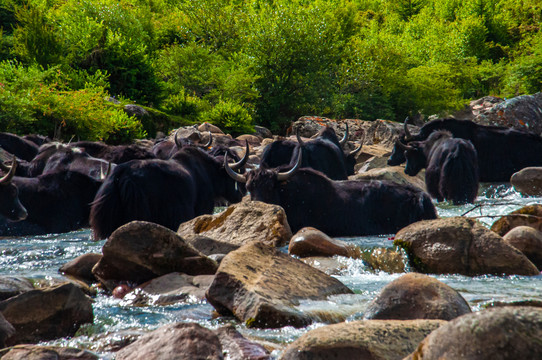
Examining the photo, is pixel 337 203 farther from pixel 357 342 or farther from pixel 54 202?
pixel 357 342

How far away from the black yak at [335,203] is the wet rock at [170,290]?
364 centimetres

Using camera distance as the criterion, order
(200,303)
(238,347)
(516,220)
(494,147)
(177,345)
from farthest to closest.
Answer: (494,147)
(516,220)
(200,303)
(238,347)
(177,345)

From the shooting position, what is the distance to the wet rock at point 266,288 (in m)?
3.86

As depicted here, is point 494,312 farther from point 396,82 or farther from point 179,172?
point 396,82

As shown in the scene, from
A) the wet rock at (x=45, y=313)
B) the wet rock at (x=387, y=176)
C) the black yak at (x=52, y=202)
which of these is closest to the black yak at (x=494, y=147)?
the wet rock at (x=387, y=176)

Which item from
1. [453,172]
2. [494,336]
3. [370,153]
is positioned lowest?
[370,153]

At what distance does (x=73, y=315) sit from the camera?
151 inches

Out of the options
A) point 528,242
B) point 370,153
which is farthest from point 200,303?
point 370,153

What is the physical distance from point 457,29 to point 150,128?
3289cm

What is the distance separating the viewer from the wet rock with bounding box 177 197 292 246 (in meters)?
7.10

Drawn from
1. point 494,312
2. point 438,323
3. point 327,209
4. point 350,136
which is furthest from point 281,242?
point 350,136

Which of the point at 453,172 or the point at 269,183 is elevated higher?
the point at 269,183

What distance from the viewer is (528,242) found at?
5.91 m

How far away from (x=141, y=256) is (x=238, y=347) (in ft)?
6.48
